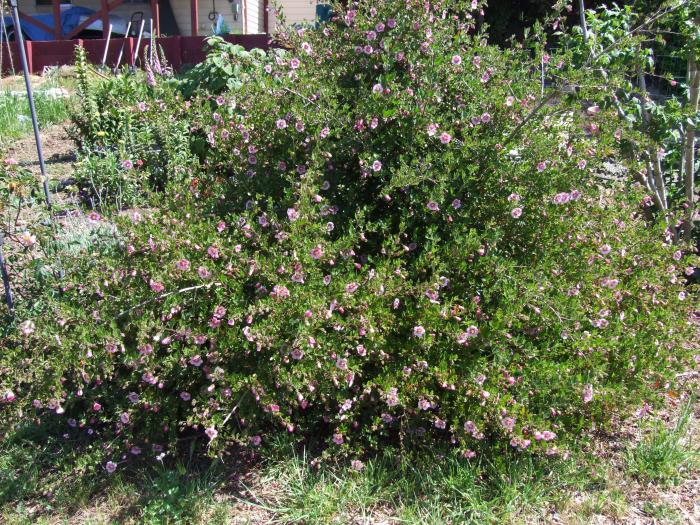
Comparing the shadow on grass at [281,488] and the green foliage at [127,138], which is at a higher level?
the green foliage at [127,138]

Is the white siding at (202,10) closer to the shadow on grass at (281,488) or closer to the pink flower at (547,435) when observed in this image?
the shadow on grass at (281,488)

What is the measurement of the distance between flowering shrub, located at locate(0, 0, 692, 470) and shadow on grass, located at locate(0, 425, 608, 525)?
119 millimetres

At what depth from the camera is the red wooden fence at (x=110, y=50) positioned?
42.4 feet

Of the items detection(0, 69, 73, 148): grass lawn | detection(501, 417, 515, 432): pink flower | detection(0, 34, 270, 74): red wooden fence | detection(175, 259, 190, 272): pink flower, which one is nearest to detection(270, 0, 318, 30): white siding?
detection(0, 34, 270, 74): red wooden fence

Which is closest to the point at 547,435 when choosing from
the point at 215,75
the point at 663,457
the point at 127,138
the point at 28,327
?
the point at 663,457

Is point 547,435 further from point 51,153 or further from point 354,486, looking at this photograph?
point 51,153

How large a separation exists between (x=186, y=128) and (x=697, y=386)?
3984mm

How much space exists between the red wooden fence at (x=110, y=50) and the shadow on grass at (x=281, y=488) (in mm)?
11606

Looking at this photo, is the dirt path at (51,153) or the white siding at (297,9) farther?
the white siding at (297,9)

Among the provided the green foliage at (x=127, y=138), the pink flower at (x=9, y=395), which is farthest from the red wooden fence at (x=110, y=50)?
the pink flower at (x=9, y=395)

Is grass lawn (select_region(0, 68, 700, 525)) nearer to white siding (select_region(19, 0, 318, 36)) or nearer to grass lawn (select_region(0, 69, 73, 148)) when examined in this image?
grass lawn (select_region(0, 69, 73, 148))

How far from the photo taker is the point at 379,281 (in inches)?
92.0

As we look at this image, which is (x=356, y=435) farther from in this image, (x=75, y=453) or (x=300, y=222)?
(x=75, y=453)

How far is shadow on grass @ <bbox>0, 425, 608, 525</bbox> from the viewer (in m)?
2.30
